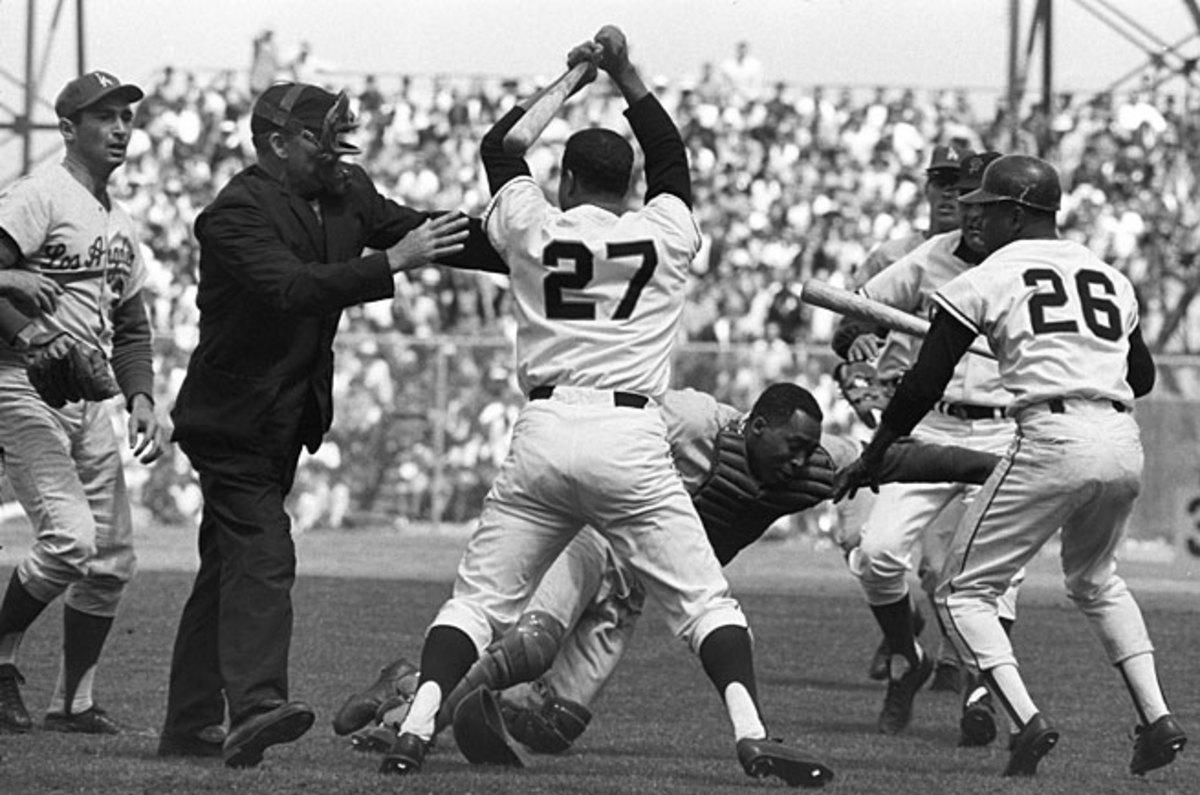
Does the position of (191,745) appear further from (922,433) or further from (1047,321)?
(922,433)

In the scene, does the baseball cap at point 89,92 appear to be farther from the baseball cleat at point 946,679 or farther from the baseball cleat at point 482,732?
the baseball cleat at point 946,679

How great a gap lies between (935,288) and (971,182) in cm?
58

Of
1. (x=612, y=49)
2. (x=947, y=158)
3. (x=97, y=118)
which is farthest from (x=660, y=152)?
(x=947, y=158)

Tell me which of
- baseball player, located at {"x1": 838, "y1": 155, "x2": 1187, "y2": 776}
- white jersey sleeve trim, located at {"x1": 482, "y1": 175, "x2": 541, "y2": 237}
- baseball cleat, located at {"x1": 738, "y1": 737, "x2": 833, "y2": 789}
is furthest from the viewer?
baseball player, located at {"x1": 838, "y1": 155, "x2": 1187, "y2": 776}

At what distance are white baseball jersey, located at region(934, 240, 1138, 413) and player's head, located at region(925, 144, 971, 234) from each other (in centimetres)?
289

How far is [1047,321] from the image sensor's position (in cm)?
774

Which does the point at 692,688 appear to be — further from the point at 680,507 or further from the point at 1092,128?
the point at 1092,128

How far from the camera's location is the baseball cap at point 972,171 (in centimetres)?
1038

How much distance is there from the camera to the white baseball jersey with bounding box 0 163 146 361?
8.50m

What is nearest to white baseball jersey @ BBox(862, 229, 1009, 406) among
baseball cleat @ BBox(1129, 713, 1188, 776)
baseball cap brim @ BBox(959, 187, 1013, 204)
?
baseball cap brim @ BBox(959, 187, 1013, 204)

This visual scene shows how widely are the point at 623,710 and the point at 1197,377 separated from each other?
44.2 feet

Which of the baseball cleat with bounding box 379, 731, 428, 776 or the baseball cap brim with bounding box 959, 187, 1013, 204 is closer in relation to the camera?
the baseball cleat with bounding box 379, 731, 428, 776

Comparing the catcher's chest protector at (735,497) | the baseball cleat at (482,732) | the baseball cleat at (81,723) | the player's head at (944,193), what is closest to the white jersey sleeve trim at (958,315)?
the catcher's chest protector at (735,497)

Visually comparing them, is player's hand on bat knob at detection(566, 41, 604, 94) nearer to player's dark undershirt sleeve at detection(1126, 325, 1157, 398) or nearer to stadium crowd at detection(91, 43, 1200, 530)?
player's dark undershirt sleeve at detection(1126, 325, 1157, 398)
